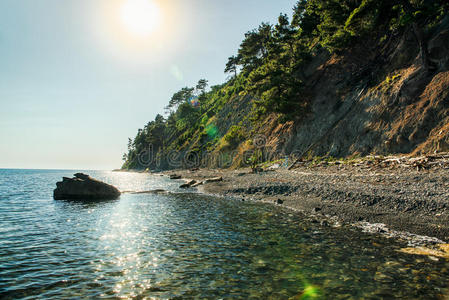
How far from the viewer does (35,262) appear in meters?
6.69

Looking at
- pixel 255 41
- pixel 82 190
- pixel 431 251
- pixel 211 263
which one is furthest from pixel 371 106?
pixel 255 41

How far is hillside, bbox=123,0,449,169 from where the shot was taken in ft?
61.6

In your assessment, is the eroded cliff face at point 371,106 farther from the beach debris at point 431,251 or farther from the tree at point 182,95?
the tree at point 182,95

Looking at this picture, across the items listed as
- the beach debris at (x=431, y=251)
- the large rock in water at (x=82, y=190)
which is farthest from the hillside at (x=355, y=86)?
the large rock in water at (x=82, y=190)

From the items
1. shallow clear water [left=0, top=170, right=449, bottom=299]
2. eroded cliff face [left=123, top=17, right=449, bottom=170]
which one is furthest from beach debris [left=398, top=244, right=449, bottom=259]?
eroded cliff face [left=123, top=17, right=449, bottom=170]

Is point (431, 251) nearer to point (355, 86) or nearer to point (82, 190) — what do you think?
point (82, 190)

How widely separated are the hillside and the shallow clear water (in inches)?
551

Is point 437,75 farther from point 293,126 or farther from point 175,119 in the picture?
point 175,119

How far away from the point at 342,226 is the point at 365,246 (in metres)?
2.39

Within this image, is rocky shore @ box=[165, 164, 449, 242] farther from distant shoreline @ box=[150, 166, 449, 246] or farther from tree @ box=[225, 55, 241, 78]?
tree @ box=[225, 55, 241, 78]

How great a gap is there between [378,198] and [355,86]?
20975 millimetres

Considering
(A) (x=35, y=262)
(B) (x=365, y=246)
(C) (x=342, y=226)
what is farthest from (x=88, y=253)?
(C) (x=342, y=226)

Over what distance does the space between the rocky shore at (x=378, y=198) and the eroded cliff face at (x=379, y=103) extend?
3.98m

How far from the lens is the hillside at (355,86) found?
18.8 metres
